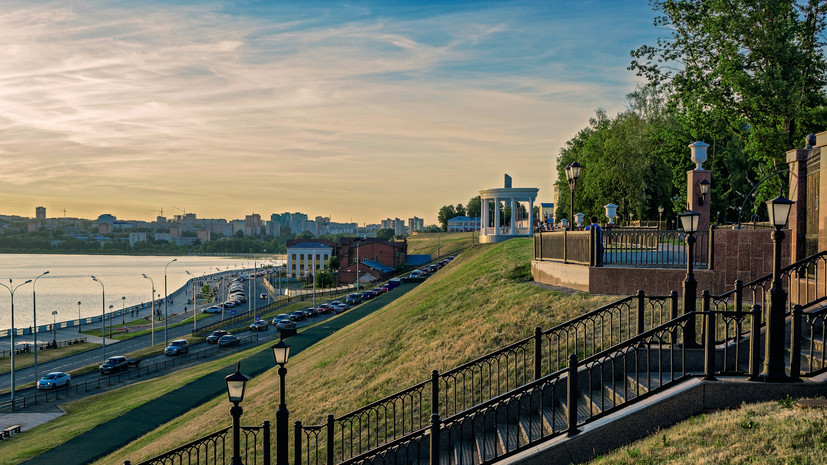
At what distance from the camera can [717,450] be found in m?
6.62

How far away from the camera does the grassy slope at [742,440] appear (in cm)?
625

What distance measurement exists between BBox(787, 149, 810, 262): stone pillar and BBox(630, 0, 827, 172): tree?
14102mm

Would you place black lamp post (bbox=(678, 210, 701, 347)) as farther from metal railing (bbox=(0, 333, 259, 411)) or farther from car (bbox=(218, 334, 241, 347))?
car (bbox=(218, 334, 241, 347))

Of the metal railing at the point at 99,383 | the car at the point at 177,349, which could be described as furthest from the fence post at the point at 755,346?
the car at the point at 177,349

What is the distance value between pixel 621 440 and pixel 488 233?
5444 centimetres

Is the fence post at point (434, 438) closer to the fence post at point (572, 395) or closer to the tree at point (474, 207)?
the fence post at point (572, 395)

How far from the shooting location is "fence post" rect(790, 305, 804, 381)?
7.56 metres

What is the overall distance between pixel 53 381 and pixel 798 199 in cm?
4329

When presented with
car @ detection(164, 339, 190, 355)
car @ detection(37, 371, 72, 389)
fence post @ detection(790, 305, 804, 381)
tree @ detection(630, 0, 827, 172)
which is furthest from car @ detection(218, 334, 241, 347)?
fence post @ detection(790, 305, 804, 381)

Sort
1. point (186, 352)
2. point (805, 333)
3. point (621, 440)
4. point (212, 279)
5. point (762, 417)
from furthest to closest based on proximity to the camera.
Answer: point (212, 279)
point (186, 352)
point (805, 333)
point (621, 440)
point (762, 417)

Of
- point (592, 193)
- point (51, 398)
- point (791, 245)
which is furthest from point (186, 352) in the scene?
point (791, 245)

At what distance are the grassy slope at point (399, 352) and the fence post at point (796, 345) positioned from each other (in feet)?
24.7

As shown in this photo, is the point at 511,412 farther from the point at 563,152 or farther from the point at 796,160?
the point at 563,152

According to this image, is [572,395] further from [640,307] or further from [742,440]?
[640,307]
